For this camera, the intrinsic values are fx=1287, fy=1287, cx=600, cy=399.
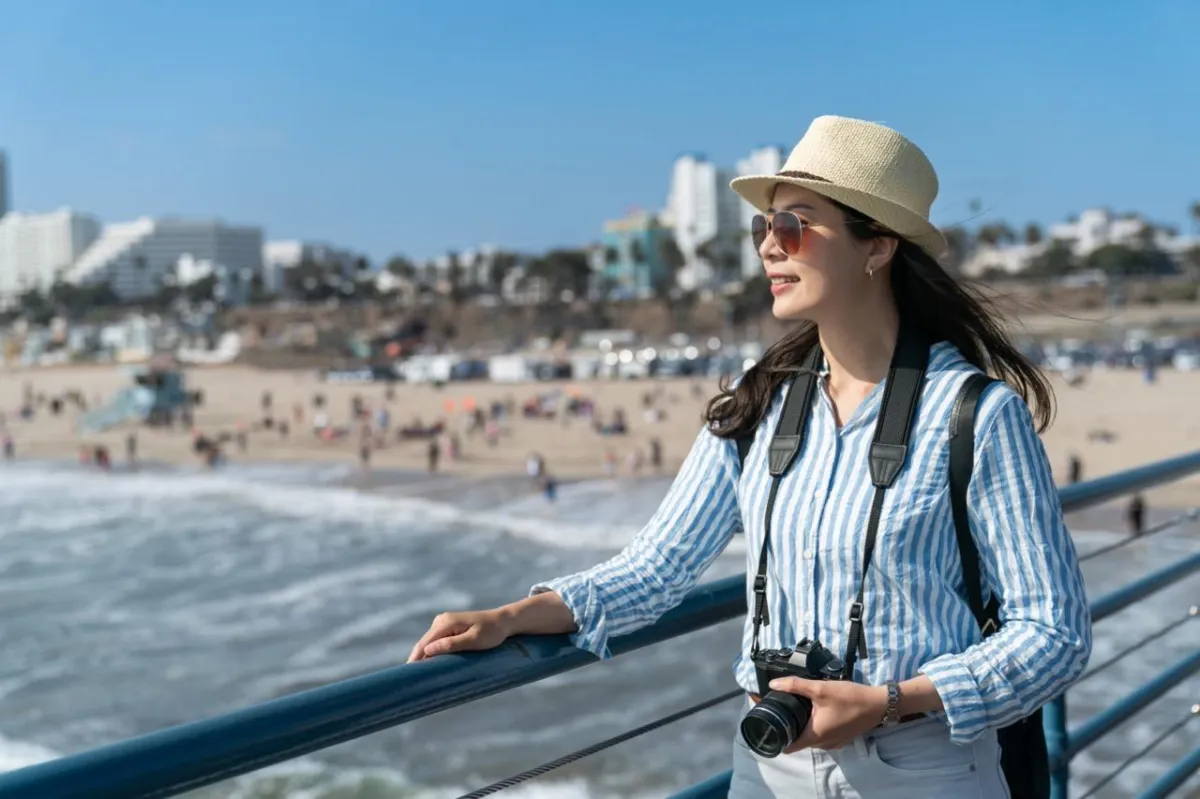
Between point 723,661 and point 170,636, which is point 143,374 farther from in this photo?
point 723,661

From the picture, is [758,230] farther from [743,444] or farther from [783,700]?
[783,700]

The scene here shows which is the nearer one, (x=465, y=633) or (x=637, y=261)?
(x=465, y=633)

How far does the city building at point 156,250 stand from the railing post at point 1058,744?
164m

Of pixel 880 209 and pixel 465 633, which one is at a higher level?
pixel 880 209

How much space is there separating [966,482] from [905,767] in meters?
0.32

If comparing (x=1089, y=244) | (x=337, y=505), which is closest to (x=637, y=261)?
(x=1089, y=244)

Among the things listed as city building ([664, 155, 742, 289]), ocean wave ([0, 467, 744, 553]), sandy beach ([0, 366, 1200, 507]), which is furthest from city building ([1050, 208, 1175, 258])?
ocean wave ([0, 467, 744, 553])

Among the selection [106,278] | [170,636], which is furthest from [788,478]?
[106,278]

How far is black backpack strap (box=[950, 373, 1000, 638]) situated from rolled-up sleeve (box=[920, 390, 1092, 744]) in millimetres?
11

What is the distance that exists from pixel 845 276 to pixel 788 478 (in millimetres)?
253

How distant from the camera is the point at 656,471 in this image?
29.8m

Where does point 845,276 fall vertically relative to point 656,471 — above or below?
above

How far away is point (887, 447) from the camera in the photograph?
1.42 metres

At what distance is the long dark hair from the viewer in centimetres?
156
